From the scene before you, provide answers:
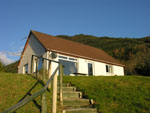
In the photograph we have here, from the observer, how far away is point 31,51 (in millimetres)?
19203

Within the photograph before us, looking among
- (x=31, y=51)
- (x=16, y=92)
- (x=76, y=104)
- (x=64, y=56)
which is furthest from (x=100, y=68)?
(x=16, y=92)

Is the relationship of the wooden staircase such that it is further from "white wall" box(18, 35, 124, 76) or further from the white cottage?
"white wall" box(18, 35, 124, 76)

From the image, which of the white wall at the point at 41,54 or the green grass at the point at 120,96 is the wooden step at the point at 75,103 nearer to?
the green grass at the point at 120,96

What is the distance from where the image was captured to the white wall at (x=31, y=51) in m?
17.7

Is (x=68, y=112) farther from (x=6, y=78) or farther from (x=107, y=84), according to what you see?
(x=6, y=78)

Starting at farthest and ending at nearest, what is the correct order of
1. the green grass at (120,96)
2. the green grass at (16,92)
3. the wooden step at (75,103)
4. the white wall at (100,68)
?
the white wall at (100,68) < the wooden step at (75,103) < the green grass at (120,96) < the green grass at (16,92)

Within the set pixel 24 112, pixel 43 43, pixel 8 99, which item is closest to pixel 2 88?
pixel 8 99

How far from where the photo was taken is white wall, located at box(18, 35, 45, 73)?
17659 mm

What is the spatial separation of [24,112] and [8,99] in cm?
125

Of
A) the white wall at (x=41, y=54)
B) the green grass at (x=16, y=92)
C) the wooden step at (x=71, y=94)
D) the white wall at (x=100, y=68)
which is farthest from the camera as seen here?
the white wall at (x=100, y=68)

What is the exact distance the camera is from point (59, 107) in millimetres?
5676

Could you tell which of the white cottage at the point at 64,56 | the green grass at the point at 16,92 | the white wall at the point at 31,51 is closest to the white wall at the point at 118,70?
the white cottage at the point at 64,56

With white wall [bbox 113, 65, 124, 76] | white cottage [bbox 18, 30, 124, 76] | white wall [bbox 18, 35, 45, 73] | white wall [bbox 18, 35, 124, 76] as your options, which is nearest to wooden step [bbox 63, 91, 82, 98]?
white cottage [bbox 18, 30, 124, 76]

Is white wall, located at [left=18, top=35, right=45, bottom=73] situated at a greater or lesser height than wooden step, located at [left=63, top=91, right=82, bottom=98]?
greater
